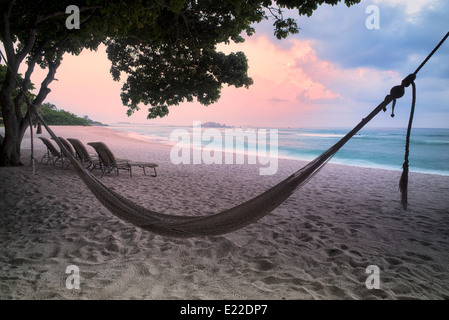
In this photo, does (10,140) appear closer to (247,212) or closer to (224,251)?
(224,251)

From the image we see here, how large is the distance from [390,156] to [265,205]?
20.5 meters

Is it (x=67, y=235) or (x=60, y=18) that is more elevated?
(x=60, y=18)

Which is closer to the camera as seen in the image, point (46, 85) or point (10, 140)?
point (10, 140)

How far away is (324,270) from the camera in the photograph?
199 centimetres

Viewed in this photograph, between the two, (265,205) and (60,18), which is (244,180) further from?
(60,18)

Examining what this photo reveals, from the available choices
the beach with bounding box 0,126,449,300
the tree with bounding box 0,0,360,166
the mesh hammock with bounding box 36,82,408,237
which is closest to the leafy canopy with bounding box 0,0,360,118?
the tree with bounding box 0,0,360,166

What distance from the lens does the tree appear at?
13.8 ft

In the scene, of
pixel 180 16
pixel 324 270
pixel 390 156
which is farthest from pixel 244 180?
pixel 390 156

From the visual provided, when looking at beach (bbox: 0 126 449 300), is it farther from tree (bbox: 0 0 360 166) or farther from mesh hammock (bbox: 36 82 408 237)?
tree (bbox: 0 0 360 166)

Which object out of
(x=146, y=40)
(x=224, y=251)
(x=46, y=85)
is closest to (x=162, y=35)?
(x=146, y=40)

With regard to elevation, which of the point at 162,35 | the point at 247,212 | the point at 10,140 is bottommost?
the point at 247,212

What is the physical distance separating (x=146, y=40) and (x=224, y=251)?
525 cm

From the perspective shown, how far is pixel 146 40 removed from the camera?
599cm

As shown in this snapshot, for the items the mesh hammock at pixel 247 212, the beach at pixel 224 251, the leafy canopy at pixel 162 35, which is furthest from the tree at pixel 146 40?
the mesh hammock at pixel 247 212
